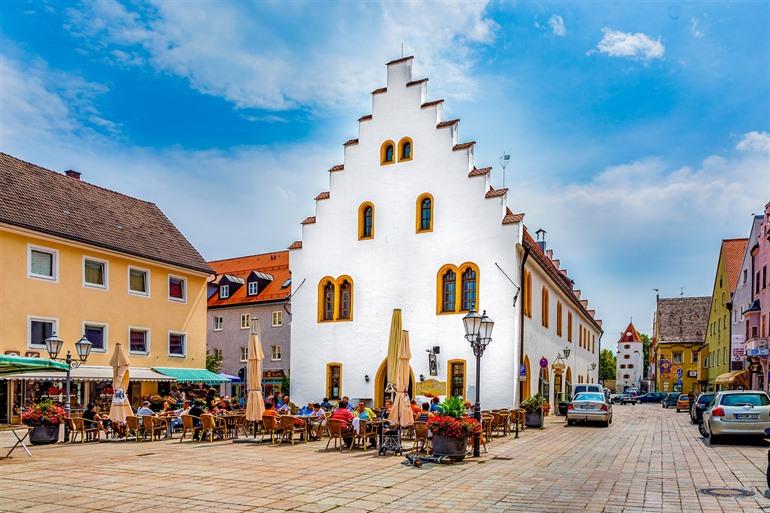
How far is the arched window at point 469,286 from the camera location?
29.0 metres

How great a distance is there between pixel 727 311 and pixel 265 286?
3514cm

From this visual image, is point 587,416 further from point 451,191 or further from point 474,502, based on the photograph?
point 474,502

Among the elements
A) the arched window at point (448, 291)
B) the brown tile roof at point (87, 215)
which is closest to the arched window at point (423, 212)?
the arched window at point (448, 291)

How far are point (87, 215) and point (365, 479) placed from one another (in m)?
24.1

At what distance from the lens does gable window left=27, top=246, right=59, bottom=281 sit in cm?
2797

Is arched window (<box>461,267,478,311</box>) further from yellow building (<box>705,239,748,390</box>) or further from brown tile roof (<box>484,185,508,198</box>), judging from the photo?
yellow building (<box>705,239,748,390</box>)

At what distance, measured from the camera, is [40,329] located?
28078 mm

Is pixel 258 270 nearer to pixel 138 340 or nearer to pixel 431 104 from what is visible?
pixel 138 340

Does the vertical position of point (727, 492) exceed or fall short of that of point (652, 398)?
it exceeds it

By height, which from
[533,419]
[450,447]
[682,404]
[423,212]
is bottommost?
[682,404]

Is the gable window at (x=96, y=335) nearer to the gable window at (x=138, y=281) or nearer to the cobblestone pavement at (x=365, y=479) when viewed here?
the gable window at (x=138, y=281)

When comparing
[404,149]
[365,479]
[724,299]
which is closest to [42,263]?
[404,149]

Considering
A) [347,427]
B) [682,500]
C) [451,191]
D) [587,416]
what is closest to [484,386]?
[587,416]

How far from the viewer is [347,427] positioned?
18.5 m
